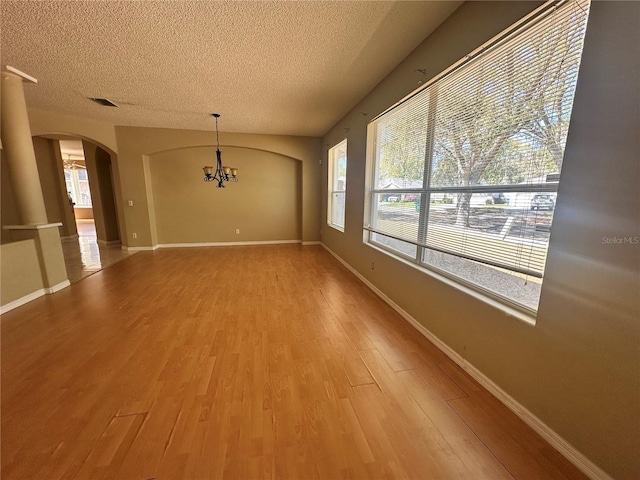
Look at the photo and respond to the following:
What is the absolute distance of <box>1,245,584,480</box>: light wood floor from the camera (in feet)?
4.00

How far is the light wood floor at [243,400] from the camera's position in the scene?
122 cm

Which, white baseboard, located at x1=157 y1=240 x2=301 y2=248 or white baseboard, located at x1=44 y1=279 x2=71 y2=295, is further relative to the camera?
white baseboard, located at x1=157 y1=240 x2=301 y2=248

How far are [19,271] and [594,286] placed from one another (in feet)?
16.9

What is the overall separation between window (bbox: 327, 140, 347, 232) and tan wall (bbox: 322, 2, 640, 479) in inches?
141

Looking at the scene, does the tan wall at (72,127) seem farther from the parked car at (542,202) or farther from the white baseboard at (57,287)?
the parked car at (542,202)

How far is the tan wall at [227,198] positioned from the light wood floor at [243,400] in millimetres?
3490

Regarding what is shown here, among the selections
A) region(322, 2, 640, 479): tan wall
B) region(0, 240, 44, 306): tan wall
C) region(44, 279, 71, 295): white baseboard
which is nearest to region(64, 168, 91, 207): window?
region(44, 279, 71, 295): white baseboard

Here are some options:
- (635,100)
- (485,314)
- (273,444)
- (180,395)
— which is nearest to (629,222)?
(635,100)

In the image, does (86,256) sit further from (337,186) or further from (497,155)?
(497,155)

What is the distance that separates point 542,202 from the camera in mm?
1402

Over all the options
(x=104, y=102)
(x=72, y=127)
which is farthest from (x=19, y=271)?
(x=72, y=127)

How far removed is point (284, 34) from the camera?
2.18 metres

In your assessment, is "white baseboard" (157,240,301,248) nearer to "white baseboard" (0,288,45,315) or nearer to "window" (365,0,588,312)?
"white baseboard" (0,288,45,315)

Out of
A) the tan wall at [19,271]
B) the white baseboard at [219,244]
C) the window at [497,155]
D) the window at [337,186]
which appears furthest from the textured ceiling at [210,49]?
the white baseboard at [219,244]
